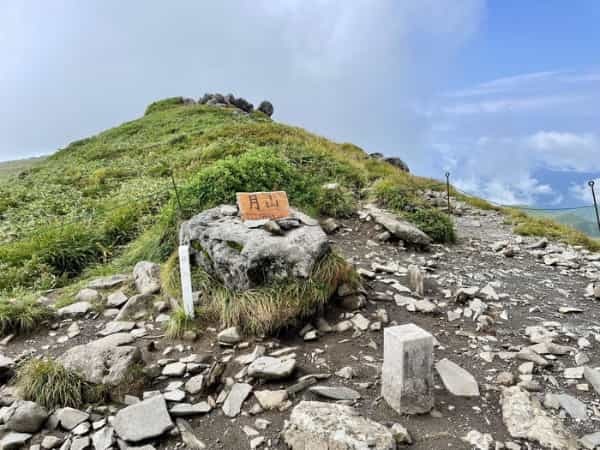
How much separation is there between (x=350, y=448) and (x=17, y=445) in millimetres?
2587

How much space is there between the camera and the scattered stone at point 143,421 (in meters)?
3.17

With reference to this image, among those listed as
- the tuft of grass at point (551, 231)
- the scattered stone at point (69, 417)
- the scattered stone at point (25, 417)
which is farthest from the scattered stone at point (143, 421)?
the tuft of grass at point (551, 231)

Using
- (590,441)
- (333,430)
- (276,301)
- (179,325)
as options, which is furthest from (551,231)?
(333,430)

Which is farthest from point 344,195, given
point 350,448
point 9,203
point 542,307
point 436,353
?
point 9,203

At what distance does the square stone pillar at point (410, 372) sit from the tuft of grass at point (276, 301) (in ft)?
4.83

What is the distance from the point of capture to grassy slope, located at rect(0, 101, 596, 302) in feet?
24.6

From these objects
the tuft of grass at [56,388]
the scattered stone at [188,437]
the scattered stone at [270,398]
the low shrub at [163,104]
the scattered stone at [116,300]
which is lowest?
the scattered stone at [188,437]

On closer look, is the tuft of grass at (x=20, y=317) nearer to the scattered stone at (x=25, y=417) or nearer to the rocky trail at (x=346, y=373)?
the rocky trail at (x=346, y=373)

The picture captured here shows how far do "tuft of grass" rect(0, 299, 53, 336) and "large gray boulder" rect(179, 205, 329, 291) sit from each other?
2.11 m

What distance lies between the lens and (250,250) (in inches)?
188

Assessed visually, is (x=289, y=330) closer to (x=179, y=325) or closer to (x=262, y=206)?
(x=179, y=325)

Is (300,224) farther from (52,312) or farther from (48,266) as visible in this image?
(48,266)

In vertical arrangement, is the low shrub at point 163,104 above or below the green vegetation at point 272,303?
above

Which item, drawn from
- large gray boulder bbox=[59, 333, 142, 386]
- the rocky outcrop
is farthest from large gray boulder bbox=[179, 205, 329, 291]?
the rocky outcrop
